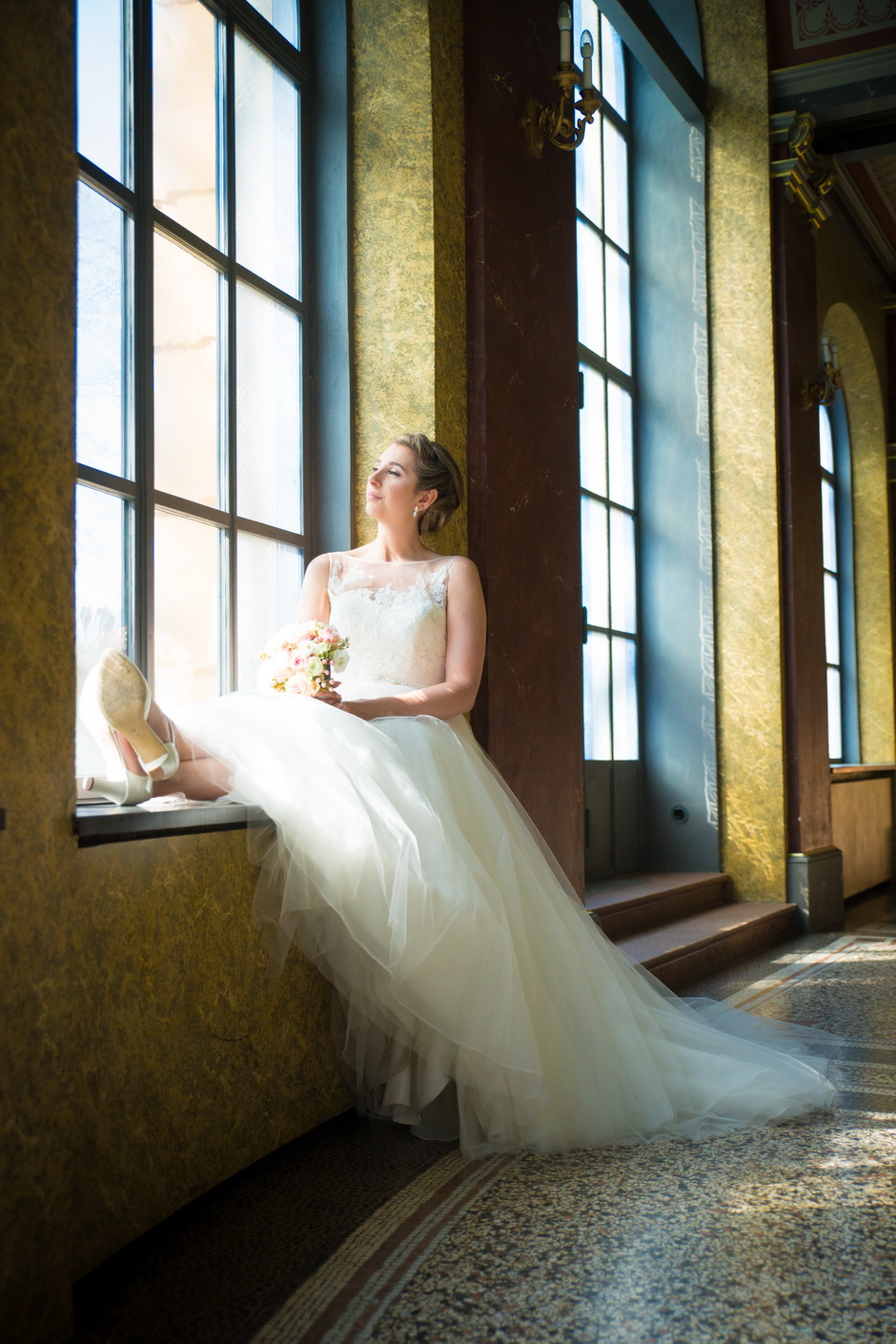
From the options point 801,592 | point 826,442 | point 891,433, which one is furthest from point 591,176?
point 891,433

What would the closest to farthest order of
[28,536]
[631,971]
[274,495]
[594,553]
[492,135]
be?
1. [28,536]
2. [631,971]
3. [274,495]
4. [492,135]
5. [594,553]

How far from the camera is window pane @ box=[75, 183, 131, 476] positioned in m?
2.46

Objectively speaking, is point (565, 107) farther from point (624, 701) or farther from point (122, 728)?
point (624, 701)

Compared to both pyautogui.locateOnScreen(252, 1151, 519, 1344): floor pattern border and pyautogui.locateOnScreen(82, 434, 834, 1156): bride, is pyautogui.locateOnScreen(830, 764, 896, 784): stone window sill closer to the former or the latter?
pyautogui.locateOnScreen(82, 434, 834, 1156): bride

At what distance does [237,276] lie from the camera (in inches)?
119

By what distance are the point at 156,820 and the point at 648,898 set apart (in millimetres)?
3268

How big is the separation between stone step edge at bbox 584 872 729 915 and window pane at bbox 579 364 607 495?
6.25ft

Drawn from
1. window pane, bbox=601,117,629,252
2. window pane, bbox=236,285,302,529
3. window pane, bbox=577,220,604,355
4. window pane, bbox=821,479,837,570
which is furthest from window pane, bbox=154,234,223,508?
window pane, bbox=821,479,837,570

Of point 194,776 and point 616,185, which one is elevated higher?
point 616,185

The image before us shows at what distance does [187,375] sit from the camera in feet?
9.21

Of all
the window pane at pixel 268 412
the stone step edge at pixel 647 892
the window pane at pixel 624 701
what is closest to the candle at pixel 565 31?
the window pane at pixel 268 412

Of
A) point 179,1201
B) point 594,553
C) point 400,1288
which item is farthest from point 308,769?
point 594,553

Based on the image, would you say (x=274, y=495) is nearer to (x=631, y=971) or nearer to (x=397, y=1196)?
(x=631, y=971)

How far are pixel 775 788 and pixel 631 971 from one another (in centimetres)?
310
